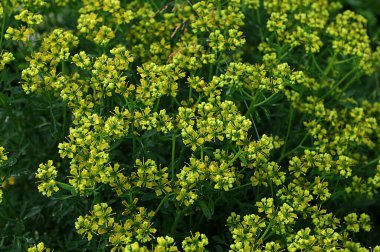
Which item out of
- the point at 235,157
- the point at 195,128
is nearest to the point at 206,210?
the point at 235,157

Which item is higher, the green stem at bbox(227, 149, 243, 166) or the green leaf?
the green stem at bbox(227, 149, 243, 166)

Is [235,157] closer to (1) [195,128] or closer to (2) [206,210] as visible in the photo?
(2) [206,210]

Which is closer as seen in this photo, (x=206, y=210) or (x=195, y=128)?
(x=206, y=210)

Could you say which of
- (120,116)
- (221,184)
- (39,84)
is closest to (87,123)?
(120,116)

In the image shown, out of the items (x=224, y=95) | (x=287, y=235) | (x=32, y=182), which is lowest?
(x=32, y=182)

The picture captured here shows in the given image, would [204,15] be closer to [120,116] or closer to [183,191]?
[120,116]

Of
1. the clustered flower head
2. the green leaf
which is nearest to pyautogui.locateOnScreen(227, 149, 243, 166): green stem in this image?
the clustered flower head

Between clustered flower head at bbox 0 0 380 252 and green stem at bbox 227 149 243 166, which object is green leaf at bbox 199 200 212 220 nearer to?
clustered flower head at bbox 0 0 380 252

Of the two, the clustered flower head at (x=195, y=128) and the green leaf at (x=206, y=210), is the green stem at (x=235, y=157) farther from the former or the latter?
the green leaf at (x=206, y=210)
